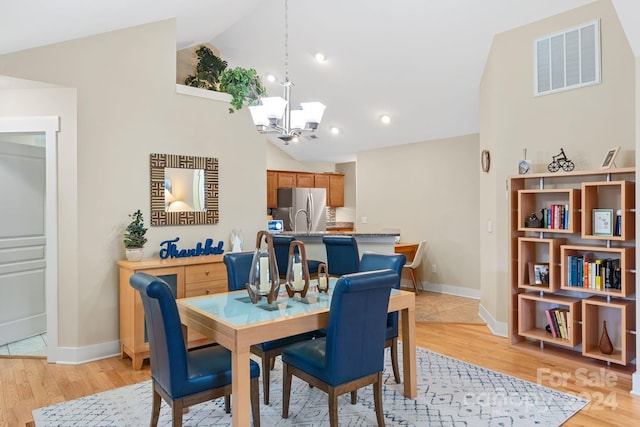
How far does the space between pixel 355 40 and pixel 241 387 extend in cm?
421

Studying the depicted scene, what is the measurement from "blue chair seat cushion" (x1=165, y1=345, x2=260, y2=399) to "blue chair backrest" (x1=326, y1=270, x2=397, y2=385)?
1.59ft

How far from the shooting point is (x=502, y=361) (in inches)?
148

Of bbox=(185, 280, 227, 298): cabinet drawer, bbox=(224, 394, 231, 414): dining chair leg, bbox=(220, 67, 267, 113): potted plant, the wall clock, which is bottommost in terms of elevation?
bbox=(224, 394, 231, 414): dining chair leg

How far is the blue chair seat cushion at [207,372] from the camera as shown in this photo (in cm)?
221

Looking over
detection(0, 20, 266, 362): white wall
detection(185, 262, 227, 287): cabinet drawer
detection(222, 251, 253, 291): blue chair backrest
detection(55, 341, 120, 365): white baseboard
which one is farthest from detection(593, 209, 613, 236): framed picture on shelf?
detection(55, 341, 120, 365): white baseboard

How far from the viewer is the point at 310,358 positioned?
2484 mm

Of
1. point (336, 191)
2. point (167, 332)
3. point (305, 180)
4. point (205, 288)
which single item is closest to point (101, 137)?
point (205, 288)

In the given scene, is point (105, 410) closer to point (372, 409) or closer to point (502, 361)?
point (372, 409)

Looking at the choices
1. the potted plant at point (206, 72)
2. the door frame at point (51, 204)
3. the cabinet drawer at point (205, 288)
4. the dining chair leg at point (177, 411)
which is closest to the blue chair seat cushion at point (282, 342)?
the dining chair leg at point (177, 411)

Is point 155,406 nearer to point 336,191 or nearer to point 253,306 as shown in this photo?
point 253,306

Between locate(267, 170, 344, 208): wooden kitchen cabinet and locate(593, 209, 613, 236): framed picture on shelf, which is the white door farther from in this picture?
locate(593, 209, 613, 236): framed picture on shelf

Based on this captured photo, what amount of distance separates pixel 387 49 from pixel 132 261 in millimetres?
3676

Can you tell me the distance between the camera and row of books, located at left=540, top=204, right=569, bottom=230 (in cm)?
374

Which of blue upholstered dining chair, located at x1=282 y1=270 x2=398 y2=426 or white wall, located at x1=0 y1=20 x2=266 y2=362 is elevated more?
white wall, located at x1=0 y1=20 x2=266 y2=362
